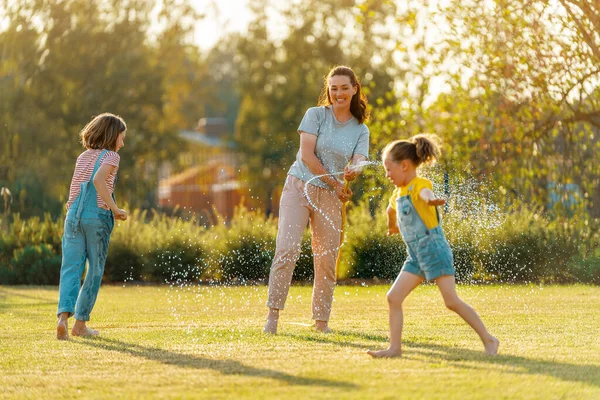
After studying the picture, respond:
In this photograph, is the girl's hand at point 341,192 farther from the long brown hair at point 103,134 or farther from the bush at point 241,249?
the bush at point 241,249

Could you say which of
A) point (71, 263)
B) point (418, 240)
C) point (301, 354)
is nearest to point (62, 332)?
point (71, 263)

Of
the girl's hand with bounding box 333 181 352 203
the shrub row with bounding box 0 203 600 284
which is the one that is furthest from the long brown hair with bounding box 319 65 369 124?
the shrub row with bounding box 0 203 600 284

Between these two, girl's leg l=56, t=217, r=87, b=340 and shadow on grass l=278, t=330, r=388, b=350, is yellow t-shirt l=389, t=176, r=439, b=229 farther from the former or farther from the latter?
girl's leg l=56, t=217, r=87, b=340

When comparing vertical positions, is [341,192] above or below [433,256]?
above

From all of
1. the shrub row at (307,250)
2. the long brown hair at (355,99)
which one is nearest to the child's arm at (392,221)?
the long brown hair at (355,99)

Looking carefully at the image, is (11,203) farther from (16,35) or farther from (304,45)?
(304,45)

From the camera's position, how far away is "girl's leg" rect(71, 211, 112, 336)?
7.58m

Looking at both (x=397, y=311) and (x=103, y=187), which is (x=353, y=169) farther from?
(x=103, y=187)

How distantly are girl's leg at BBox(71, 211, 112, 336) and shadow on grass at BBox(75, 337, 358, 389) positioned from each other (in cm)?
22

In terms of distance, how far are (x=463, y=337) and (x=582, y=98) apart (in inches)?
339

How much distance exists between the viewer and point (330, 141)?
7598mm

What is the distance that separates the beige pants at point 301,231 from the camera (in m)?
7.62

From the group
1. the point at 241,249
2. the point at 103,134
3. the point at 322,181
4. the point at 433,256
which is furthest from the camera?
the point at 241,249

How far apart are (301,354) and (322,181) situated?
165cm
